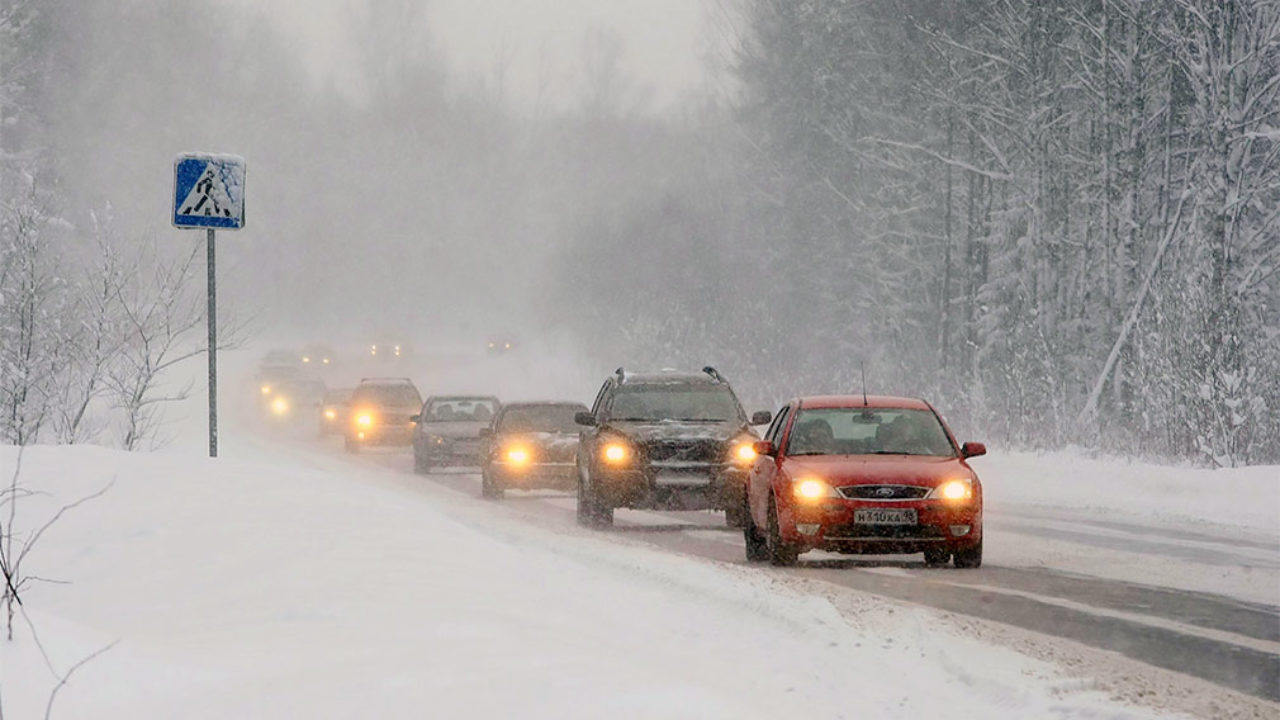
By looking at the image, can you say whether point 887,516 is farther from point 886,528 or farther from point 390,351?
point 390,351

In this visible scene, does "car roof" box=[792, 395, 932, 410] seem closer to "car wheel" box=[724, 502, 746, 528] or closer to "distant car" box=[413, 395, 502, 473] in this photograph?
"car wheel" box=[724, 502, 746, 528]

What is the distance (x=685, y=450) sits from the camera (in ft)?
61.1

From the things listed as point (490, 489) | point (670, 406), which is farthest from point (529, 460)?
point (670, 406)

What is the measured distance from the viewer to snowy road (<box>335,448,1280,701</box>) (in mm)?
10008

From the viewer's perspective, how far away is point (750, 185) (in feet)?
213

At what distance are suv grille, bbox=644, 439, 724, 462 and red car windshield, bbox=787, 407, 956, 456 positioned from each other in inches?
94.6

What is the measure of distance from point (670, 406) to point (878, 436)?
16.2 ft

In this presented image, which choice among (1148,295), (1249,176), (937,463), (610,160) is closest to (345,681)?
(937,463)

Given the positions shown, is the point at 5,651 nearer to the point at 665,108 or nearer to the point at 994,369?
the point at 994,369

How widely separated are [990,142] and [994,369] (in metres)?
5.82

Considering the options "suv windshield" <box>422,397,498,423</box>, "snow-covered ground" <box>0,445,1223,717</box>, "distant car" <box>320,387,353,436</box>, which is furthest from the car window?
"snow-covered ground" <box>0,445,1223,717</box>

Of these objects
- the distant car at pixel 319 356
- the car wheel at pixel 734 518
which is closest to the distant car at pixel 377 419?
the car wheel at pixel 734 518

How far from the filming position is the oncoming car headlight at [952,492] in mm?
14375

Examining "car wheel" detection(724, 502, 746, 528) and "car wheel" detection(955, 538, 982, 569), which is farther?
"car wheel" detection(724, 502, 746, 528)
